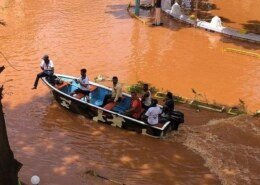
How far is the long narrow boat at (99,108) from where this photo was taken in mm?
11626

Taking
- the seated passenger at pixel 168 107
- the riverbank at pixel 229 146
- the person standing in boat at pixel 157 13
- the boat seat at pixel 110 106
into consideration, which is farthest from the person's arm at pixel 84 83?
the person standing in boat at pixel 157 13

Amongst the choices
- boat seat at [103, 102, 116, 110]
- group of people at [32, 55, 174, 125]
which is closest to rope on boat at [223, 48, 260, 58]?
group of people at [32, 55, 174, 125]

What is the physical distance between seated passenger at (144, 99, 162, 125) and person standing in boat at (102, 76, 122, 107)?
1305 millimetres

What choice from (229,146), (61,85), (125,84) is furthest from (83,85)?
(229,146)

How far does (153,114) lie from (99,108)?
5.56 feet

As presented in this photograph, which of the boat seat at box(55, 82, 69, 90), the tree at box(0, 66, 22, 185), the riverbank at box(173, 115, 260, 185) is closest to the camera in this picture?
the tree at box(0, 66, 22, 185)

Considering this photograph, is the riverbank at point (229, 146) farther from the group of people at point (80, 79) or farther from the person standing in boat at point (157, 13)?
the person standing in boat at point (157, 13)

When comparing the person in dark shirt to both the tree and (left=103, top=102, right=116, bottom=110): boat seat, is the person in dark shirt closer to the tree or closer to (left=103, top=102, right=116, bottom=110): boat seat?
(left=103, top=102, right=116, bottom=110): boat seat

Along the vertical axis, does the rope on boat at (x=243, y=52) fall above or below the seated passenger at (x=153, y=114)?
above

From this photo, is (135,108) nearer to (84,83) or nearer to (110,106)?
(110,106)

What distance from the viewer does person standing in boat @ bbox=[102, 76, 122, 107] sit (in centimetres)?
1224

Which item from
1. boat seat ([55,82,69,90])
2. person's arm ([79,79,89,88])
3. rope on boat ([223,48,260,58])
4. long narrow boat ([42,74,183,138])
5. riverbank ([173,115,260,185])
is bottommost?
riverbank ([173,115,260,185])

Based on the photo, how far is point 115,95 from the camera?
1246 cm

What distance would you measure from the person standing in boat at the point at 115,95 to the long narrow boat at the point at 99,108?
21 centimetres
